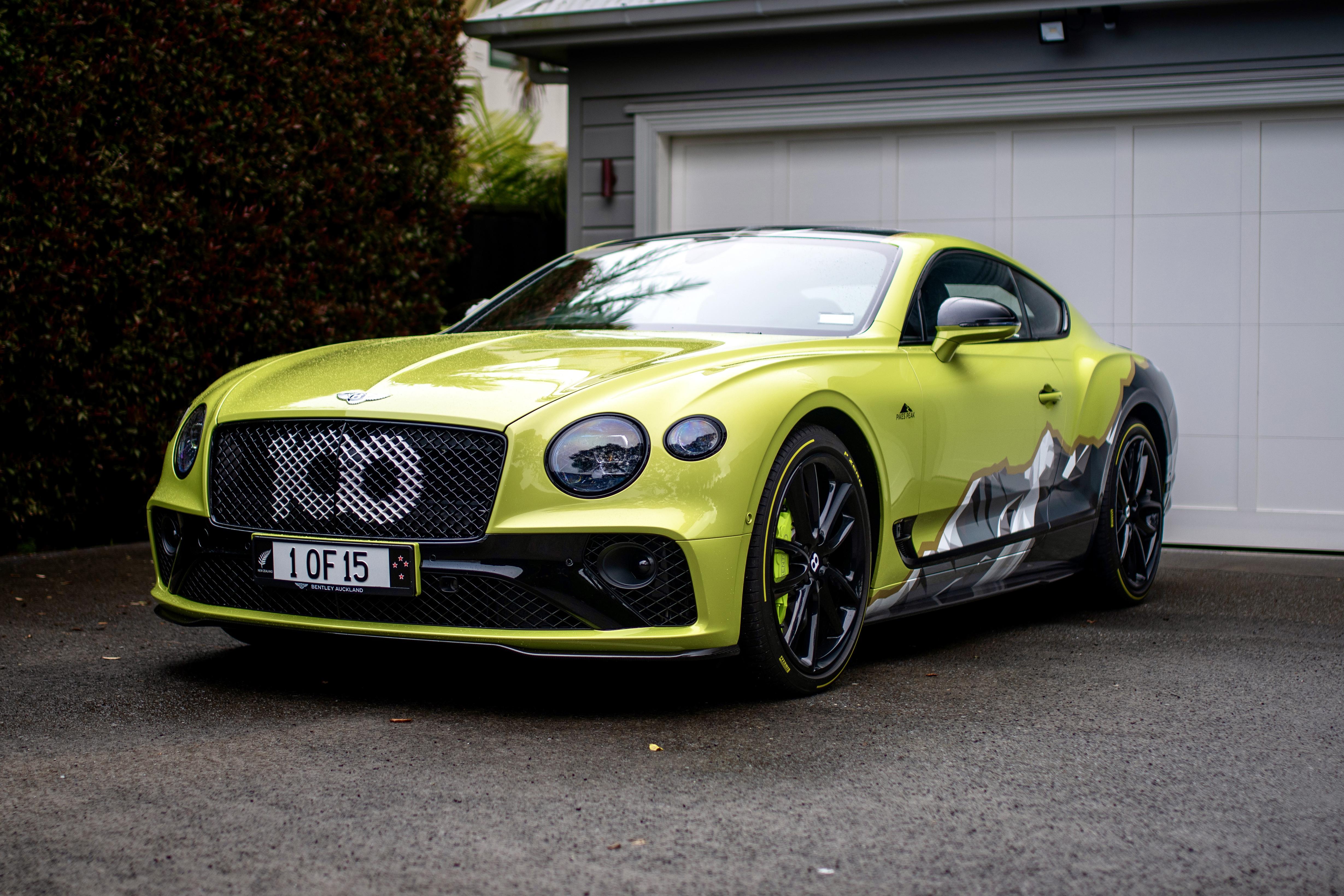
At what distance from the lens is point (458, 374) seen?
3799mm

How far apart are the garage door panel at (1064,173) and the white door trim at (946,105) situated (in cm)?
13

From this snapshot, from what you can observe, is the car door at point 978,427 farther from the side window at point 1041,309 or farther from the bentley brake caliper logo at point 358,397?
the bentley brake caliper logo at point 358,397

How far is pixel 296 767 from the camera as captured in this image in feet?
10.4

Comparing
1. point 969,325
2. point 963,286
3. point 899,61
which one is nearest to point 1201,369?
point 899,61

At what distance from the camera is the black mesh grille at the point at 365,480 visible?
3477 mm

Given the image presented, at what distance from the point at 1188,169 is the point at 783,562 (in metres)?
4.92

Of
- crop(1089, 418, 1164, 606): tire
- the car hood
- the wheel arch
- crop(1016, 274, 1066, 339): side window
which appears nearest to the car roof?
crop(1016, 274, 1066, 339): side window

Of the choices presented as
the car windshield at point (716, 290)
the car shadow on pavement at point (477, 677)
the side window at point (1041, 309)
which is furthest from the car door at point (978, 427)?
the car shadow on pavement at point (477, 677)

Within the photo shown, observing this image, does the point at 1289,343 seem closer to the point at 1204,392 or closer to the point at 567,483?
the point at 1204,392

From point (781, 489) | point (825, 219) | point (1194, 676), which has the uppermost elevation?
point (825, 219)

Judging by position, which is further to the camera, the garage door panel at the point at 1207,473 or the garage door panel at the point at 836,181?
the garage door panel at the point at 836,181

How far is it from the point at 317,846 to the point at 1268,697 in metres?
2.78

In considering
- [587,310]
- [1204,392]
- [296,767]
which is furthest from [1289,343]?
[296,767]

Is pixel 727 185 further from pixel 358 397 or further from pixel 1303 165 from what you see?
pixel 358 397
